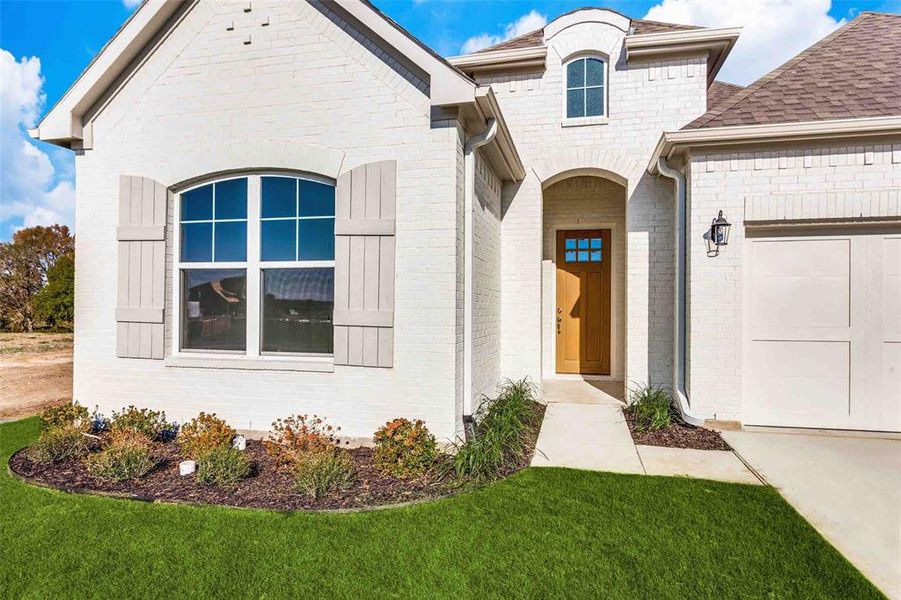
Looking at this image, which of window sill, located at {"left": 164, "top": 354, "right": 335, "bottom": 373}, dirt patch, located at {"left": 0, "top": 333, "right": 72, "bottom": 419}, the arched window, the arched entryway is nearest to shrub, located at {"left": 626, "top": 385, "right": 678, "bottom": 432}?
the arched entryway

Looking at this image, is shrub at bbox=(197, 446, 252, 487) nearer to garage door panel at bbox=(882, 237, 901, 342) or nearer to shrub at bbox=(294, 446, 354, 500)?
shrub at bbox=(294, 446, 354, 500)

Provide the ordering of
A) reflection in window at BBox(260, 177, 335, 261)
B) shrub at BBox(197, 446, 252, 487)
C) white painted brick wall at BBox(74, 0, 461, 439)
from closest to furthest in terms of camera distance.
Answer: shrub at BBox(197, 446, 252, 487)
white painted brick wall at BBox(74, 0, 461, 439)
reflection in window at BBox(260, 177, 335, 261)

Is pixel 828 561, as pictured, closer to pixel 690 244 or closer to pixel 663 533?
pixel 663 533

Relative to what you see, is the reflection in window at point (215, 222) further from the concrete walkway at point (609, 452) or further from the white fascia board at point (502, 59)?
the concrete walkway at point (609, 452)

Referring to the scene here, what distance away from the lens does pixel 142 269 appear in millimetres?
5121

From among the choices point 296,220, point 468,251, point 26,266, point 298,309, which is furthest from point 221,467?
point 26,266

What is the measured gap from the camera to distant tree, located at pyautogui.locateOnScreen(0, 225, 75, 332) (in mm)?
18797

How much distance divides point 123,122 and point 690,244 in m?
7.11

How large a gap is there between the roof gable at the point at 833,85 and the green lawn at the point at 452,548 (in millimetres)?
4275

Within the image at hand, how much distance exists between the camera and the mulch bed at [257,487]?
138 inches

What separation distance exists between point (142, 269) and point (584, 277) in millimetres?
6873

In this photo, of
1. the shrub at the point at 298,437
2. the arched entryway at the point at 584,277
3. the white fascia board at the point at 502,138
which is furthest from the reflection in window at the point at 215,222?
the arched entryway at the point at 584,277

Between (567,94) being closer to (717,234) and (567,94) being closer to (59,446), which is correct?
(717,234)

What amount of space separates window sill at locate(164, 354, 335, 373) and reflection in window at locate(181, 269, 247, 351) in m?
0.18
